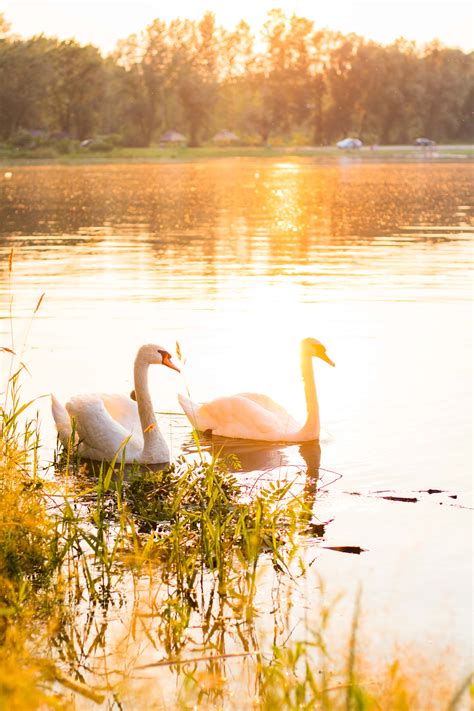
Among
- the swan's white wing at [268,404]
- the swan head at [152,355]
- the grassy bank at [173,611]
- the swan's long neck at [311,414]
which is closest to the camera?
the grassy bank at [173,611]

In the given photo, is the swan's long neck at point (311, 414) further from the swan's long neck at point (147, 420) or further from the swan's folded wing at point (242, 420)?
the swan's long neck at point (147, 420)

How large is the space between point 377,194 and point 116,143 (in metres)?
65.1

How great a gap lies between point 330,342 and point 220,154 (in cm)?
10022

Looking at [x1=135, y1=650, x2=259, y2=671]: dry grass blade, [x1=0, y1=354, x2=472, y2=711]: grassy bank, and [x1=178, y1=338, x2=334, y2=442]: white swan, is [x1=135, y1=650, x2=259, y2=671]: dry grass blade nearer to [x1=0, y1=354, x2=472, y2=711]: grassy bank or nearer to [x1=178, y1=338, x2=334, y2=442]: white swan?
[x1=0, y1=354, x2=472, y2=711]: grassy bank

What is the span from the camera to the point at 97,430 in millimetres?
9328

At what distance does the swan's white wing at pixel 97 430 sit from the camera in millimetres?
9328

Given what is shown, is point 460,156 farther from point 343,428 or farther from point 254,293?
point 343,428

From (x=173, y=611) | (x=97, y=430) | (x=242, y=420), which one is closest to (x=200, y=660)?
(x=173, y=611)

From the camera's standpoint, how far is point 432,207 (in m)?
42.1

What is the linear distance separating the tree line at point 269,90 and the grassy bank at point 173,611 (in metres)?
98.1

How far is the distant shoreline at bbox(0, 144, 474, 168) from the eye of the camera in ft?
316

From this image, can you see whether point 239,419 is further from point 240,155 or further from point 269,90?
point 269,90

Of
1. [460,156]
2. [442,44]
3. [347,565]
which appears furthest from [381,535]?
[442,44]

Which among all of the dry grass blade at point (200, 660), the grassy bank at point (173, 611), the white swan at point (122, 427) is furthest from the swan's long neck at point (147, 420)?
the dry grass blade at point (200, 660)
